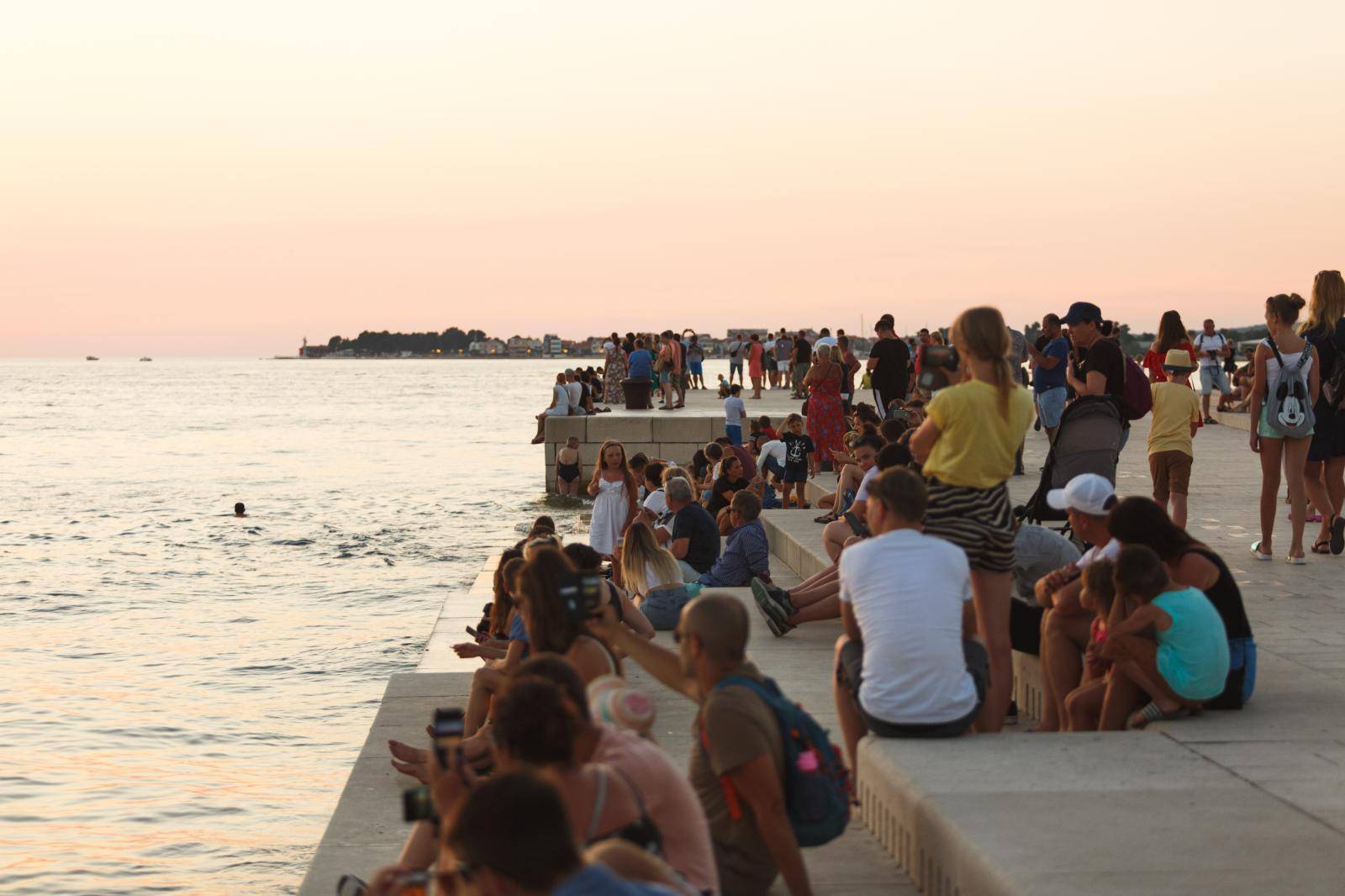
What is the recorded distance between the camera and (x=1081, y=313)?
26.8ft

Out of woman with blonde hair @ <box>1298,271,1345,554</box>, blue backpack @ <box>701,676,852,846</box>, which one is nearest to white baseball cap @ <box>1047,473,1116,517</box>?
blue backpack @ <box>701,676,852,846</box>

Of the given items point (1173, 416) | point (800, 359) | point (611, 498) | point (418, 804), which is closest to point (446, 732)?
point (418, 804)

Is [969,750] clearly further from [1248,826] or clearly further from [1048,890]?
[1048,890]

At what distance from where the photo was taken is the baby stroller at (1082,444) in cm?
820

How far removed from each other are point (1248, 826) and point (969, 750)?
101cm

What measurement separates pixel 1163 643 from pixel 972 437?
3.53 ft

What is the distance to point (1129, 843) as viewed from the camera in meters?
4.09

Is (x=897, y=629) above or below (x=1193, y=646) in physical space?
above

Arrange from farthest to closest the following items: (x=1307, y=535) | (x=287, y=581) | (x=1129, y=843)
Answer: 1. (x=287, y=581)
2. (x=1307, y=535)
3. (x=1129, y=843)

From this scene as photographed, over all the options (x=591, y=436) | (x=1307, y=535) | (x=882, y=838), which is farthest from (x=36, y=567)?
(x=882, y=838)

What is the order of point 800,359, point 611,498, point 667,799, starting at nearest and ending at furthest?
1. point 667,799
2. point 611,498
3. point 800,359

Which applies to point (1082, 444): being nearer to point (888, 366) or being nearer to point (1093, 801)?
point (1093, 801)

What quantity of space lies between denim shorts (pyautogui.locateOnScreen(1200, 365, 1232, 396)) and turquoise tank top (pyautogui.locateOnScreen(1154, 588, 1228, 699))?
1979 centimetres

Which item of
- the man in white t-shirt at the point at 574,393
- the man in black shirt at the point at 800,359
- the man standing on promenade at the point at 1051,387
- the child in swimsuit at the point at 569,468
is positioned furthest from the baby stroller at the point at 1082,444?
the man in black shirt at the point at 800,359
